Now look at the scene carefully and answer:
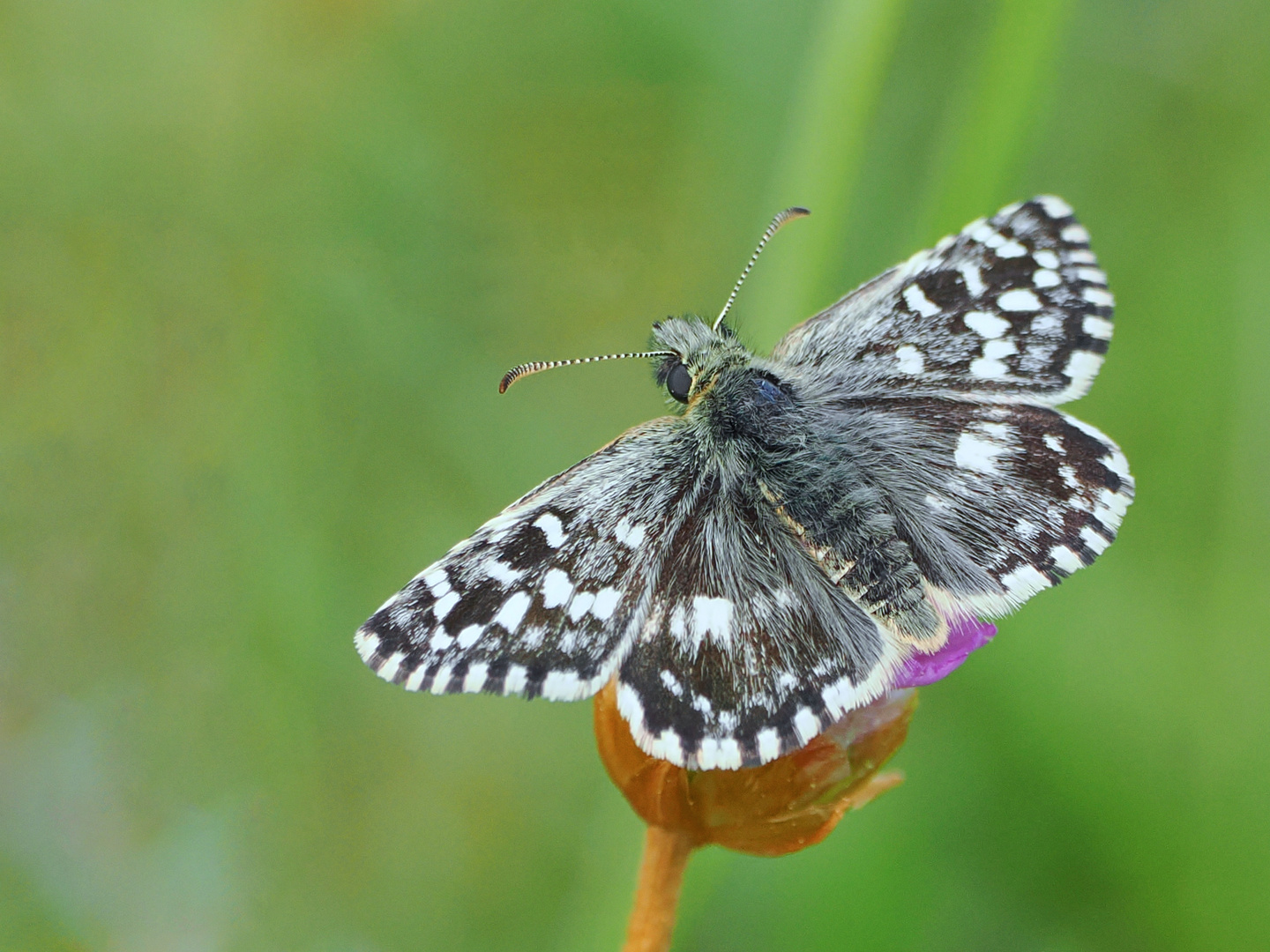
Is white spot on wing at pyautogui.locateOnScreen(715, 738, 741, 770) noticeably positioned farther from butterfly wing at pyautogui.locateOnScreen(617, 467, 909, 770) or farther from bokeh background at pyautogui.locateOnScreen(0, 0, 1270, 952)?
bokeh background at pyautogui.locateOnScreen(0, 0, 1270, 952)

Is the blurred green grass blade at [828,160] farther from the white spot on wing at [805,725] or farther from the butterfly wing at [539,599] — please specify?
the white spot on wing at [805,725]

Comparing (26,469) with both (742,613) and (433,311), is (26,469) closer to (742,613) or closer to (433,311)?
(433,311)

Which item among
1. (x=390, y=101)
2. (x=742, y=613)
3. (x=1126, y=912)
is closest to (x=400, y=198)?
(x=390, y=101)

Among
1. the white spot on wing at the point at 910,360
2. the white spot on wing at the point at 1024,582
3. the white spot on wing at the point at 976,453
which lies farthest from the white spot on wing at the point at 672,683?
the white spot on wing at the point at 910,360

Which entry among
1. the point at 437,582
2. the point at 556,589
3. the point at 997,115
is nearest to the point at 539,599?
the point at 556,589

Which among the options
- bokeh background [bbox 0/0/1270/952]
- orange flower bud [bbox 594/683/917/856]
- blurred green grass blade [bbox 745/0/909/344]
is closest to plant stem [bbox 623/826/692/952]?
orange flower bud [bbox 594/683/917/856]

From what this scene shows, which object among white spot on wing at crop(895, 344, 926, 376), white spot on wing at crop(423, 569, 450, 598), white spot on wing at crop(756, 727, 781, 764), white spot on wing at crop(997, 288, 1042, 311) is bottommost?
white spot on wing at crop(756, 727, 781, 764)
